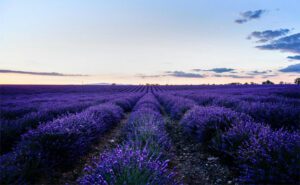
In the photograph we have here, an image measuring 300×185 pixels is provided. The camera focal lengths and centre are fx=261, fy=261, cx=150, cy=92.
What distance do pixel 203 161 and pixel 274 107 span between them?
2946mm

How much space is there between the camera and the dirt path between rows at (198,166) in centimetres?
365

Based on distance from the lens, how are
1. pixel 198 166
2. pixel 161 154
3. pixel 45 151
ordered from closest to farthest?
pixel 45 151, pixel 161 154, pixel 198 166

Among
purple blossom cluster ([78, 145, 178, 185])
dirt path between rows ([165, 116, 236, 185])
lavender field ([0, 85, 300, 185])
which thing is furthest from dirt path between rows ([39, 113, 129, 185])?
dirt path between rows ([165, 116, 236, 185])

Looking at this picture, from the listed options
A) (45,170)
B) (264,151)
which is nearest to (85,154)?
A: (45,170)

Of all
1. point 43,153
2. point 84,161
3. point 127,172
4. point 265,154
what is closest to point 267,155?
point 265,154

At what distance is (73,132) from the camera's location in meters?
4.34

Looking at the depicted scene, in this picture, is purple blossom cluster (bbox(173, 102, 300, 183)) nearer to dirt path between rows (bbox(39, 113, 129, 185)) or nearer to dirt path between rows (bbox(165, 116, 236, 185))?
dirt path between rows (bbox(165, 116, 236, 185))

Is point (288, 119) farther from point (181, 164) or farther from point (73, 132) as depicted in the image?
point (73, 132)

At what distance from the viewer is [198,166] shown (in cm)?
427

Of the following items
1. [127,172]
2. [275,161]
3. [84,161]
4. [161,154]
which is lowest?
[84,161]

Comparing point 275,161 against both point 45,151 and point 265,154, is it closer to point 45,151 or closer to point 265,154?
point 265,154

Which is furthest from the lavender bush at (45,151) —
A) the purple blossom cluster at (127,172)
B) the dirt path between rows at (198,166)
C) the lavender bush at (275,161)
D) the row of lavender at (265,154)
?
the lavender bush at (275,161)

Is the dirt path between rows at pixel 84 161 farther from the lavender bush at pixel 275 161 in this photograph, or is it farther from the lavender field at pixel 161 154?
the lavender bush at pixel 275 161

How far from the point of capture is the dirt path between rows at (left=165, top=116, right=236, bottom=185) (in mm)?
3654
